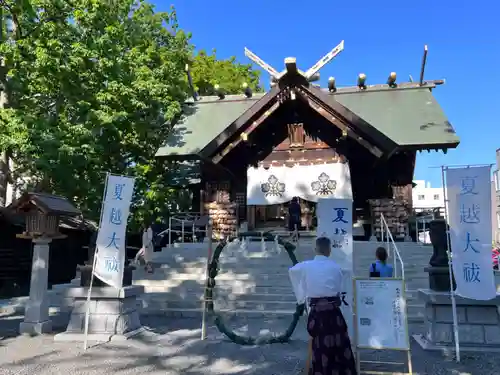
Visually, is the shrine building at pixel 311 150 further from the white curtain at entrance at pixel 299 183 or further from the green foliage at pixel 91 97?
the green foliage at pixel 91 97

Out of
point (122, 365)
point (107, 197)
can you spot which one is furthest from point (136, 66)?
point (122, 365)

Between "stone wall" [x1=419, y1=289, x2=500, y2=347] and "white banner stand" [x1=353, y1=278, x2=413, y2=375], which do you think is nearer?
"white banner stand" [x1=353, y1=278, x2=413, y2=375]

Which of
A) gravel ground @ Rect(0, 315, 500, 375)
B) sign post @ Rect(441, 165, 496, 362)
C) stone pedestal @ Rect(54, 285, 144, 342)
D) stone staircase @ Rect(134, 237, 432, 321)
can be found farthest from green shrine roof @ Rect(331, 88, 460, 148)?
stone pedestal @ Rect(54, 285, 144, 342)

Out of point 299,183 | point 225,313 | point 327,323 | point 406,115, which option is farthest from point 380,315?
point 406,115

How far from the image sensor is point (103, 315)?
307 inches

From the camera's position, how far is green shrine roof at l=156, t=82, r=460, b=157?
562 inches

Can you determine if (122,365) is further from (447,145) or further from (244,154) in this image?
(447,145)

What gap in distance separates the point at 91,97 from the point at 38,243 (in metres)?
Answer: 7.75

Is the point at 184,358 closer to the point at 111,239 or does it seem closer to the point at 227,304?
the point at 111,239

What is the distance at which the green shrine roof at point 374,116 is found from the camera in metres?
14.3

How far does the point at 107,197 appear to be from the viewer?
7.59 meters

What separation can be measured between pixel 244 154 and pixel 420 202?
63349mm

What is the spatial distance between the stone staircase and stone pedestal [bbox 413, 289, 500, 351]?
2.26 m

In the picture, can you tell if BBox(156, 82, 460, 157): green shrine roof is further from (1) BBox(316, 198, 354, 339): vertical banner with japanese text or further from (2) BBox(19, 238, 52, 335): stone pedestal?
(1) BBox(316, 198, 354, 339): vertical banner with japanese text
